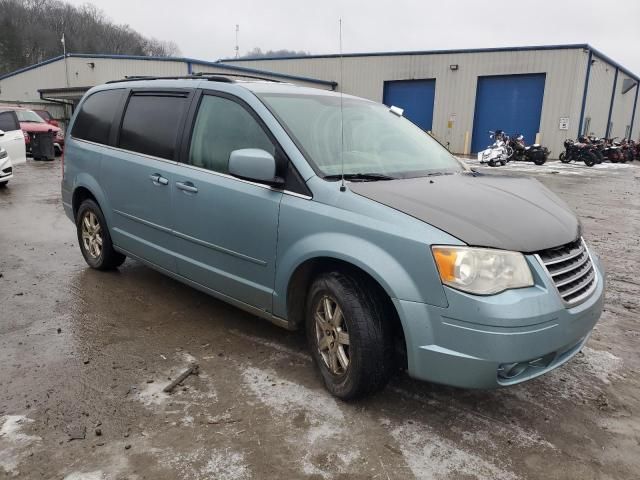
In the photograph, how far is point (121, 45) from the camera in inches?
2891

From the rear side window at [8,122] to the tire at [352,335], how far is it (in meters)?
12.4

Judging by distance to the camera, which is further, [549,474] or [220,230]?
[220,230]

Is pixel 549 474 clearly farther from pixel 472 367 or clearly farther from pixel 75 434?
pixel 75 434

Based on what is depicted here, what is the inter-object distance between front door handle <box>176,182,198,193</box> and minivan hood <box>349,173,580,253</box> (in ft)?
4.13

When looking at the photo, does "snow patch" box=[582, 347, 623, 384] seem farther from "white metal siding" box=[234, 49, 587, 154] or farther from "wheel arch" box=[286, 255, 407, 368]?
"white metal siding" box=[234, 49, 587, 154]

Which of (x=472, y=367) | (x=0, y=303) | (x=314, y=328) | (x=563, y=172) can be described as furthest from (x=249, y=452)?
(x=563, y=172)

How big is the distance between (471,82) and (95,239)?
25.0 metres

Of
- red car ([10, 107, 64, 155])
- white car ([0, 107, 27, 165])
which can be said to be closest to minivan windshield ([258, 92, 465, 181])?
white car ([0, 107, 27, 165])

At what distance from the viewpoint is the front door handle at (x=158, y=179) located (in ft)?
13.0

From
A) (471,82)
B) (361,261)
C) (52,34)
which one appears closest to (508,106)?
(471,82)

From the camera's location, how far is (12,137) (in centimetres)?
1185

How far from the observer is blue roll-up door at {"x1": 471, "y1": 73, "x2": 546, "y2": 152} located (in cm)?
2503

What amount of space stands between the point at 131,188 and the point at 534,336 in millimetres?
3303

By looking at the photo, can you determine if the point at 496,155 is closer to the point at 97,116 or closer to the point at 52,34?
the point at 97,116
